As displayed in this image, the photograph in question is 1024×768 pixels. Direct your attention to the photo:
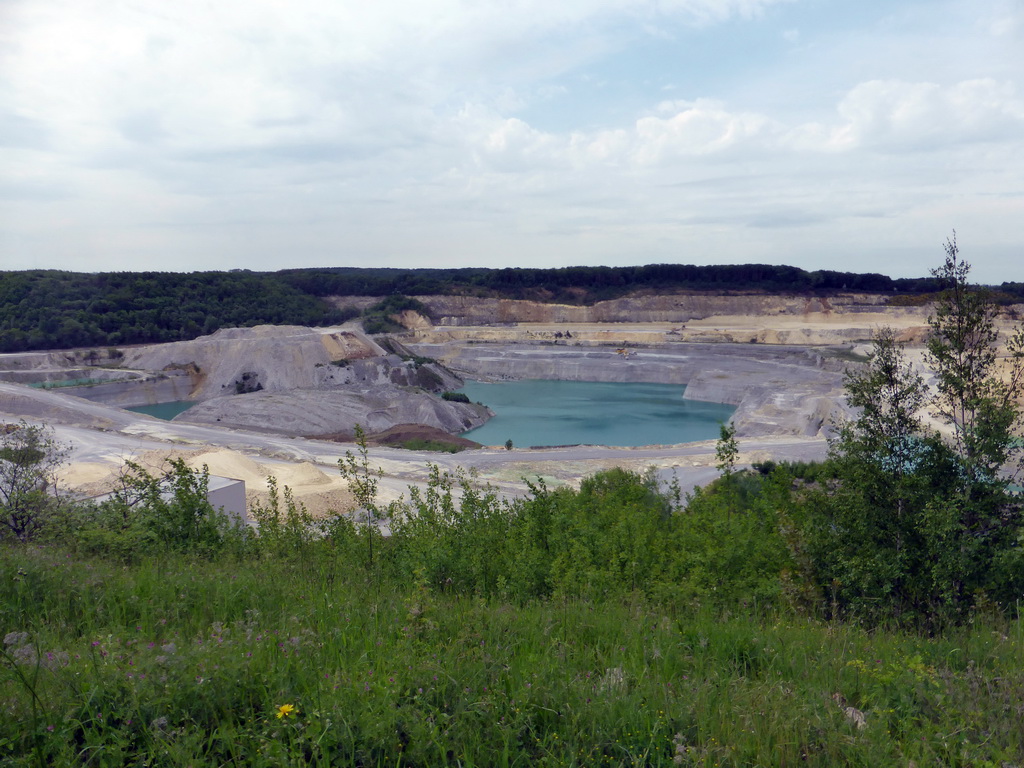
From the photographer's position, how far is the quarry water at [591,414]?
52.8m

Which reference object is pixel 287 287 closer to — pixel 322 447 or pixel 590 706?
pixel 322 447

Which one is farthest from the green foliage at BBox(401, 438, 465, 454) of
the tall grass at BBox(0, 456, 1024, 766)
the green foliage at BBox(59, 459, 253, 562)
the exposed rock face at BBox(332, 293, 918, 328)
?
the exposed rock face at BBox(332, 293, 918, 328)

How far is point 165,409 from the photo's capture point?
64.5 m

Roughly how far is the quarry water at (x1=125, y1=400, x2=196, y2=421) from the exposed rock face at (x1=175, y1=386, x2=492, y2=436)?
8.07m

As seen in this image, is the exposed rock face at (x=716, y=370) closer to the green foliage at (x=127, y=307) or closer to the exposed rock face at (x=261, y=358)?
the exposed rock face at (x=261, y=358)

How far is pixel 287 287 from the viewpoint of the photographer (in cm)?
11106

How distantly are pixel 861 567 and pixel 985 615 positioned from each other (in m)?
1.59

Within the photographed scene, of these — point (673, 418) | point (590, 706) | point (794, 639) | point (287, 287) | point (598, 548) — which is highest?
point (287, 287)

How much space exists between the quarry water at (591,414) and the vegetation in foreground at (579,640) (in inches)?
1581

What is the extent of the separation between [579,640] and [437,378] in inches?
2582

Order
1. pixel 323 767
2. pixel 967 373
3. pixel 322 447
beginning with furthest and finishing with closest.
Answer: pixel 322 447, pixel 967 373, pixel 323 767

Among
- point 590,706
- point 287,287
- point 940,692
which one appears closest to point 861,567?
point 940,692

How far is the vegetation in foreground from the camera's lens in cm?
330

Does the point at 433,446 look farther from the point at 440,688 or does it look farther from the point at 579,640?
the point at 440,688
